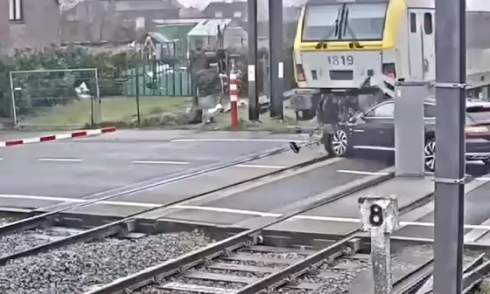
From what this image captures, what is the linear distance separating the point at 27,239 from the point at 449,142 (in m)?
7.78

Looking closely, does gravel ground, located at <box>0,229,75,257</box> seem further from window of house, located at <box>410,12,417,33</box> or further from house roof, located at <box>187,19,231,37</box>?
house roof, located at <box>187,19,231,37</box>

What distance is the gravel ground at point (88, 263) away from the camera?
9758mm

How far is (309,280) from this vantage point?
965 cm

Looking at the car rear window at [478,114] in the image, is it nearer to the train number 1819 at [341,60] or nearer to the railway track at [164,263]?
the railway track at [164,263]

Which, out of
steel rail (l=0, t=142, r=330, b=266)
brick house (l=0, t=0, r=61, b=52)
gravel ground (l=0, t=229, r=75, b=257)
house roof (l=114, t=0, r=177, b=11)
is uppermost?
house roof (l=114, t=0, r=177, b=11)

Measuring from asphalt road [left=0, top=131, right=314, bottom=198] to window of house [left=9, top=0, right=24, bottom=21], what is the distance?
22.1 metres

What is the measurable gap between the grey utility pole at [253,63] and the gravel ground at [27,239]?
13616 millimetres

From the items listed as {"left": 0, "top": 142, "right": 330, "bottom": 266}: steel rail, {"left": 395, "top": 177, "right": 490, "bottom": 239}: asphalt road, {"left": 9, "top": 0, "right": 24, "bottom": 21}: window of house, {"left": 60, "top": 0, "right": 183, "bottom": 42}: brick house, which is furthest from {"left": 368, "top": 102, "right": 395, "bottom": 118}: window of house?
{"left": 60, "top": 0, "right": 183, "bottom": 42}: brick house

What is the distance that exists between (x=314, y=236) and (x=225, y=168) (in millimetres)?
6521

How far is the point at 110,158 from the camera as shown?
20578mm

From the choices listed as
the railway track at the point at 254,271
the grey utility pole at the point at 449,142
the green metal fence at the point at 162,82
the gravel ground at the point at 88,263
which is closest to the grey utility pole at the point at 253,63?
the green metal fence at the point at 162,82

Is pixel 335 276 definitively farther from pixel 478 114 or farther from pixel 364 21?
pixel 364 21

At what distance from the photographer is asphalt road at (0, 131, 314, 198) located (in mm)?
16875

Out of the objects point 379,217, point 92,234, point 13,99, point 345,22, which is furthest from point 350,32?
point 379,217
